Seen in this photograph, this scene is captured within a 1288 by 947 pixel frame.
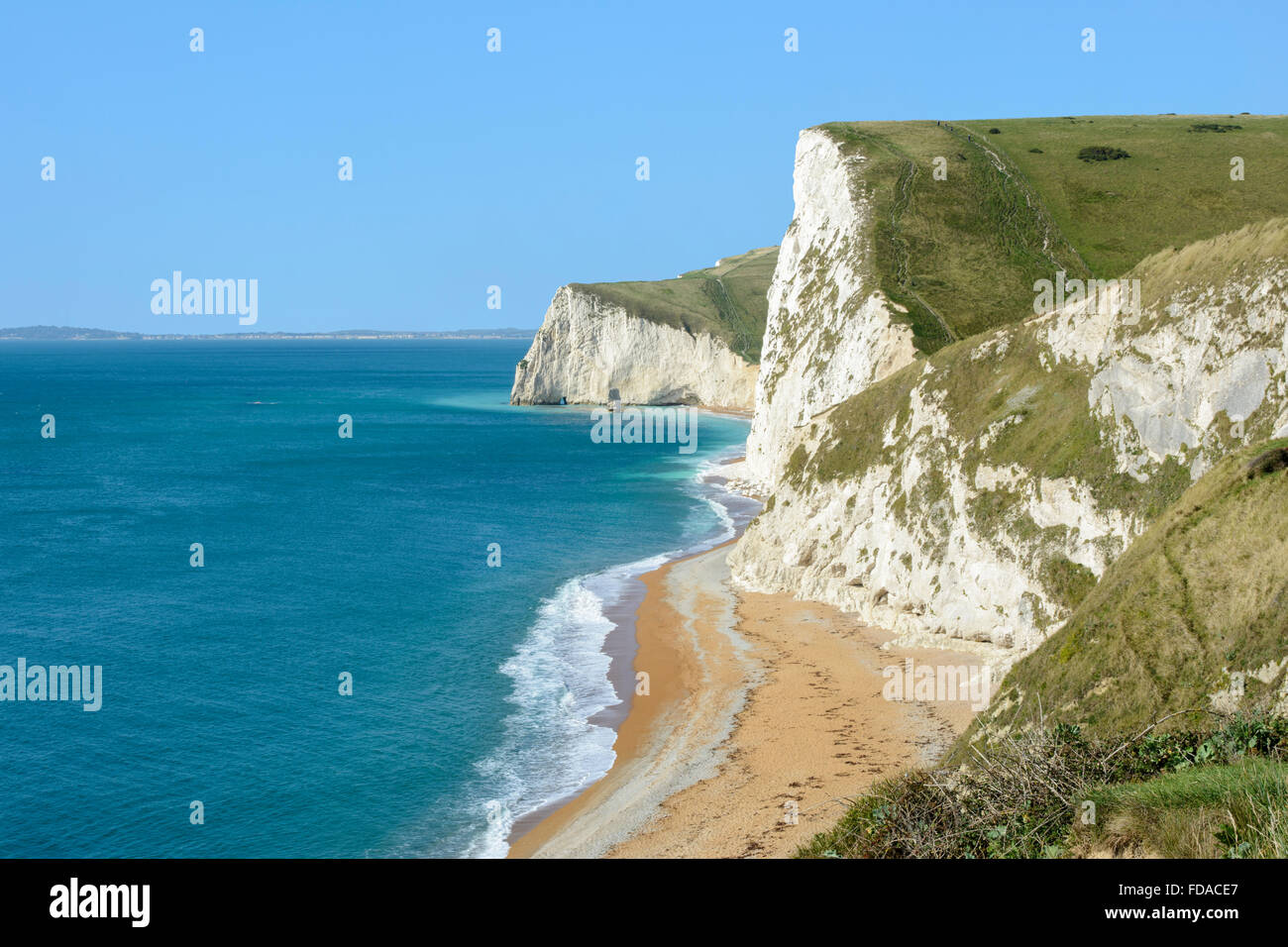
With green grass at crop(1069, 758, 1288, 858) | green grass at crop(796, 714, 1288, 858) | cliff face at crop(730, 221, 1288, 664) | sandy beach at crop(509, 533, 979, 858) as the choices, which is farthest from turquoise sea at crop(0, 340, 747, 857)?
green grass at crop(1069, 758, 1288, 858)

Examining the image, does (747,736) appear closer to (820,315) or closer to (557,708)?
(557,708)

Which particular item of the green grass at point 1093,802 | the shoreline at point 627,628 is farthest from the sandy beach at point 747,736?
the green grass at point 1093,802

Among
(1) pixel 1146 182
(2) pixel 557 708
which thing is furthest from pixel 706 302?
(2) pixel 557 708

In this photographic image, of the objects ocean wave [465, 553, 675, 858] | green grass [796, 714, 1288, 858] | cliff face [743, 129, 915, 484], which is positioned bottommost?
ocean wave [465, 553, 675, 858]

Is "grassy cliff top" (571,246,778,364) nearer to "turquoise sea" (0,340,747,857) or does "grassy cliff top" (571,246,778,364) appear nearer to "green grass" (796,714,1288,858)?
"turquoise sea" (0,340,747,857)

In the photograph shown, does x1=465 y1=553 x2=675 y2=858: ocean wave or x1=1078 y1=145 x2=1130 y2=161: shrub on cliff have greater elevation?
x1=1078 y1=145 x2=1130 y2=161: shrub on cliff
